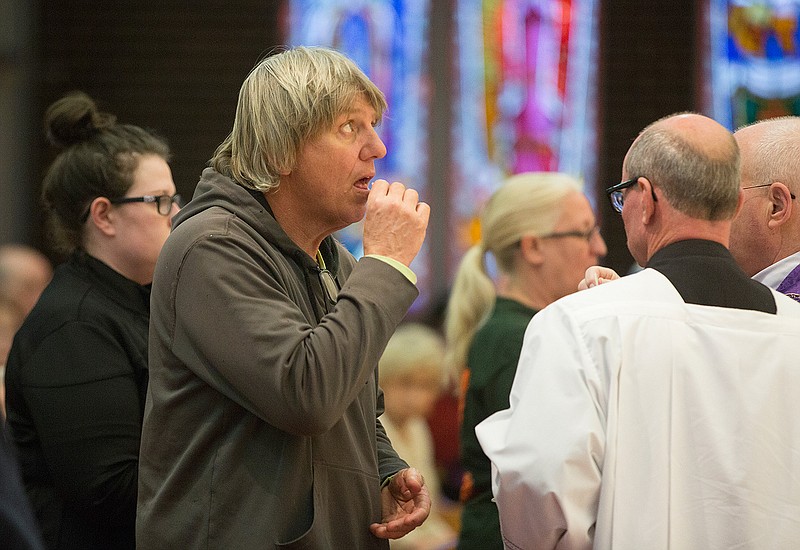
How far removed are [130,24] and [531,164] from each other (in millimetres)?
2881

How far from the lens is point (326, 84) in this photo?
1.99m

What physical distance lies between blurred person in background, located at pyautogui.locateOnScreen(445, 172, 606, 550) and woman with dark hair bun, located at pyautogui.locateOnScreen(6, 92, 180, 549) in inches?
40.6

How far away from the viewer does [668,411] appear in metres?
1.93

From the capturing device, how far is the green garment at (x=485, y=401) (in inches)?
118

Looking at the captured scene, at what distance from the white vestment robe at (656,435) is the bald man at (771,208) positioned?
0.57 m

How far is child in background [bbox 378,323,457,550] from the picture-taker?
4805 mm

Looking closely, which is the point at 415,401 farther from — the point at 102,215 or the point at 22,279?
the point at 102,215

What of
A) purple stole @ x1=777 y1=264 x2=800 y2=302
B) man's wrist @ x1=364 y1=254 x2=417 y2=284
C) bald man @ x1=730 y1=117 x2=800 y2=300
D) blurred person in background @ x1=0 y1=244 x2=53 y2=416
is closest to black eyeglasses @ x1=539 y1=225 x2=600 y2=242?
bald man @ x1=730 y1=117 x2=800 y2=300

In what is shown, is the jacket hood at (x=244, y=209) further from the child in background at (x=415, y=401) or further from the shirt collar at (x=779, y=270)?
the child in background at (x=415, y=401)

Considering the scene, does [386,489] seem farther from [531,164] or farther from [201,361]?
[531,164]

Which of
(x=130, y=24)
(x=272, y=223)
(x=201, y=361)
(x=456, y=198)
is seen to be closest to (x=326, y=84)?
(x=272, y=223)

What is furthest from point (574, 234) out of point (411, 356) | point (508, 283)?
point (411, 356)

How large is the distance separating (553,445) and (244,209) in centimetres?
72

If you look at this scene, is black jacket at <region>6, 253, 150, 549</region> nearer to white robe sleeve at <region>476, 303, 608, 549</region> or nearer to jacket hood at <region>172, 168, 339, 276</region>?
jacket hood at <region>172, 168, 339, 276</region>
